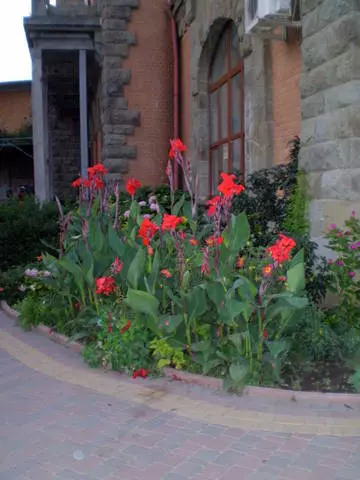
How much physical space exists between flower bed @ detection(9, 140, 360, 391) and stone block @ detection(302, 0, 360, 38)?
1925mm

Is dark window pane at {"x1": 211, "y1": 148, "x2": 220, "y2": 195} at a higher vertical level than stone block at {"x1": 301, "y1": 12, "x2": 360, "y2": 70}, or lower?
lower

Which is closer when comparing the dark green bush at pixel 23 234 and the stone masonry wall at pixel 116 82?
the dark green bush at pixel 23 234

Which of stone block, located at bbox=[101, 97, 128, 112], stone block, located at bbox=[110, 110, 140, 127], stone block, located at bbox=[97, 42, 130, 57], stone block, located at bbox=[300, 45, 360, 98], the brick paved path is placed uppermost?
stone block, located at bbox=[97, 42, 130, 57]

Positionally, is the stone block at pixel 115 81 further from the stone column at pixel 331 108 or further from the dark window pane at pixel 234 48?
the stone column at pixel 331 108

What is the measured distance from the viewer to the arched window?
8.63 metres

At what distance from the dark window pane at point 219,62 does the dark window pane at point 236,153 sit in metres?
1.43

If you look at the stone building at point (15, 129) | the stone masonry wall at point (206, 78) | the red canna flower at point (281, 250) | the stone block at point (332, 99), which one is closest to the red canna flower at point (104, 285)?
the red canna flower at point (281, 250)

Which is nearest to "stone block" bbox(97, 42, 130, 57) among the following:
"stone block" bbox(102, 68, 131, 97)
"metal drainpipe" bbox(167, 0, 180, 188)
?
"stone block" bbox(102, 68, 131, 97)

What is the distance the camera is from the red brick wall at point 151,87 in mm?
11430

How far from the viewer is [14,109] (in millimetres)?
24781

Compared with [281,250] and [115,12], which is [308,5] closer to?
[281,250]

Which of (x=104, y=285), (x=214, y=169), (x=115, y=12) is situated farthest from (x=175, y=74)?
(x=104, y=285)

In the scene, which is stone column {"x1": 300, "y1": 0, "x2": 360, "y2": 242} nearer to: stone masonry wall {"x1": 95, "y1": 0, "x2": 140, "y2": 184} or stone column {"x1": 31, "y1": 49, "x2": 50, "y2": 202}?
stone masonry wall {"x1": 95, "y1": 0, "x2": 140, "y2": 184}

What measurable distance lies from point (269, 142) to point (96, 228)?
2809 millimetres
